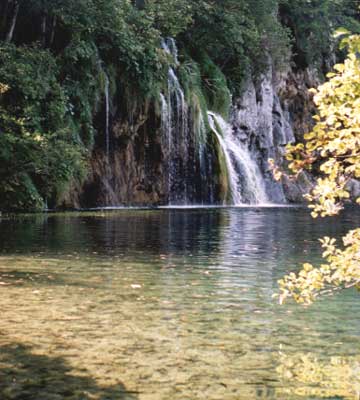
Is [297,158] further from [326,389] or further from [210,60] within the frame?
[210,60]

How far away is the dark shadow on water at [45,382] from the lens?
4211 millimetres

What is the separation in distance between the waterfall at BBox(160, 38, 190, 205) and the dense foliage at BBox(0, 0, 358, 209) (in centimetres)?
78

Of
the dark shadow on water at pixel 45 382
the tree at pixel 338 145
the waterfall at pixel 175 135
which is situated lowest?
the dark shadow on water at pixel 45 382

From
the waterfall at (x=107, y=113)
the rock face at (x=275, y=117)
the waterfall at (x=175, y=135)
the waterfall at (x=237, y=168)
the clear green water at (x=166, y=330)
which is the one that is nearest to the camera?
the clear green water at (x=166, y=330)

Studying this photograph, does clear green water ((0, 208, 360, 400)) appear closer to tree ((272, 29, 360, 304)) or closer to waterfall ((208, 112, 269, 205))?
tree ((272, 29, 360, 304))

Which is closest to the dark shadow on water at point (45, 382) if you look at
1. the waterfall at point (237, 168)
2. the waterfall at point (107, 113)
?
the waterfall at point (107, 113)

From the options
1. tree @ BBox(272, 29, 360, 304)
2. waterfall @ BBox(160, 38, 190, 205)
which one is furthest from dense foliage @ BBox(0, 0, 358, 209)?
tree @ BBox(272, 29, 360, 304)

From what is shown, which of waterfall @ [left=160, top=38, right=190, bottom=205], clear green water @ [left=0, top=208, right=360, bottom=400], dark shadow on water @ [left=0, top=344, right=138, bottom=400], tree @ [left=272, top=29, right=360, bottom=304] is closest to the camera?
tree @ [left=272, top=29, right=360, bottom=304]

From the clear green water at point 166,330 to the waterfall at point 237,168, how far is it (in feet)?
84.4

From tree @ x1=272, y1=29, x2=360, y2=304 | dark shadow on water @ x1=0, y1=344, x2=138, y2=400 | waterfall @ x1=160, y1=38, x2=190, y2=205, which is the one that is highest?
waterfall @ x1=160, y1=38, x2=190, y2=205

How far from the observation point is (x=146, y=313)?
6.66 meters

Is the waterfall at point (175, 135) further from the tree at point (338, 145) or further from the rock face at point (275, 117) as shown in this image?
the tree at point (338, 145)

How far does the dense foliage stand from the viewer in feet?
72.2

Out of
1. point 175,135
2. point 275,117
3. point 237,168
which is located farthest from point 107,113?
point 275,117
